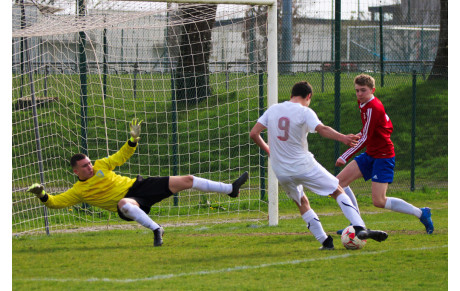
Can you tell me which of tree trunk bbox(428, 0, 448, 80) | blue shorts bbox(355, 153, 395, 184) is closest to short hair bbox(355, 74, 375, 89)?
blue shorts bbox(355, 153, 395, 184)

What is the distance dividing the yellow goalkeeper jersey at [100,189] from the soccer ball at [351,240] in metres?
2.82

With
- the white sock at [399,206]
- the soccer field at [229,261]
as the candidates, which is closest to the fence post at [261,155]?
the soccer field at [229,261]

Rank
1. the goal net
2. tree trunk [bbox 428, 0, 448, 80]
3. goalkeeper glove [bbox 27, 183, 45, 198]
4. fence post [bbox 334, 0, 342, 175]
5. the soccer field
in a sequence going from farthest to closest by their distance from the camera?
tree trunk [bbox 428, 0, 448, 80] → fence post [bbox 334, 0, 342, 175] → the goal net → goalkeeper glove [bbox 27, 183, 45, 198] → the soccer field

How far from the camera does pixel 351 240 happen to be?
24.6 feet

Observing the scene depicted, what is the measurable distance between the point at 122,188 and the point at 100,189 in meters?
0.29

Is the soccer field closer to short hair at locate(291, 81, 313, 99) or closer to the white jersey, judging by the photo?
the white jersey

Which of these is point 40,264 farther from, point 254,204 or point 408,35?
point 408,35

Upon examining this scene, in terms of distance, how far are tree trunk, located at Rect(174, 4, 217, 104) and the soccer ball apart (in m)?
4.85

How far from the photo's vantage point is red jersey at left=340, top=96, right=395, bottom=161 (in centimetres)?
812

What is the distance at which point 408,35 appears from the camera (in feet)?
73.9

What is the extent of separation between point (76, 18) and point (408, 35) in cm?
1500

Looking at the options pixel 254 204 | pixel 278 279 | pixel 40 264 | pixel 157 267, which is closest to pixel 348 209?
pixel 278 279

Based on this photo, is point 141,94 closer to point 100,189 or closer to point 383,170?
point 100,189

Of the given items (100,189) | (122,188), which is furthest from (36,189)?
(122,188)
